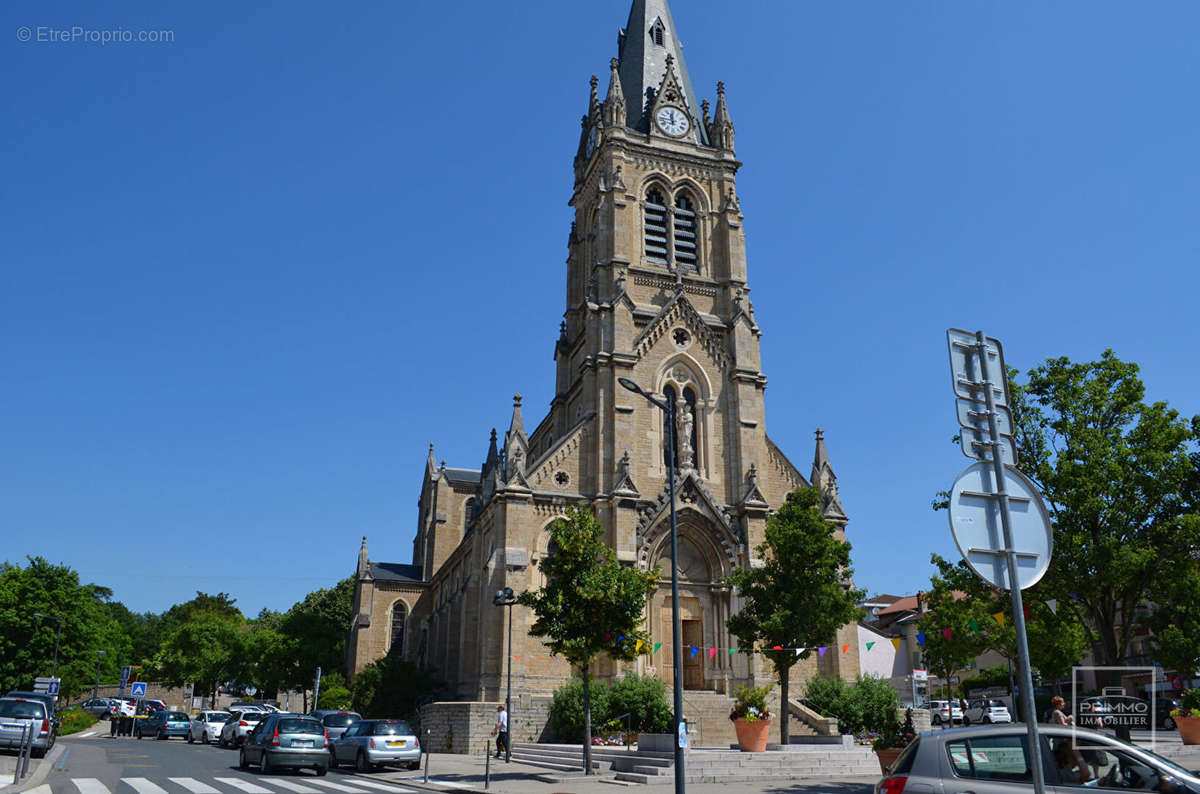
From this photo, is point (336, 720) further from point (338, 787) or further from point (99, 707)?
point (99, 707)

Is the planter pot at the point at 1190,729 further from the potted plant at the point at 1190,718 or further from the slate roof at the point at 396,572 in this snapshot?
the slate roof at the point at 396,572

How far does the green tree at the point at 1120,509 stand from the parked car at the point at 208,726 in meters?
31.1

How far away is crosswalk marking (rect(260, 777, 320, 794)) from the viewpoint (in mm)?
16719

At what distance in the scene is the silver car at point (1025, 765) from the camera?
7.89m

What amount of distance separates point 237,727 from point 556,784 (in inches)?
776

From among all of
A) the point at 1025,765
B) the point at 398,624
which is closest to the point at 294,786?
the point at 1025,765

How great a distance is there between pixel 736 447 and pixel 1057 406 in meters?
17.7

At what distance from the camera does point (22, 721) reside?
76.9 ft

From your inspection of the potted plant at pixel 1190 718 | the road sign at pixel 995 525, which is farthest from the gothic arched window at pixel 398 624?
the road sign at pixel 995 525

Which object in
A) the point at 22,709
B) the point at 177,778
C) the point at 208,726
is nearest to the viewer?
the point at 177,778

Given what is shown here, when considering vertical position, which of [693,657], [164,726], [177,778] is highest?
[693,657]

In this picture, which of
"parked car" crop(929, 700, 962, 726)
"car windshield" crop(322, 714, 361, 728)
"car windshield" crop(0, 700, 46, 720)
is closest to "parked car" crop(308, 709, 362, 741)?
"car windshield" crop(322, 714, 361, 728)

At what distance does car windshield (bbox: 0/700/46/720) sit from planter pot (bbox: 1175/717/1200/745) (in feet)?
90.3

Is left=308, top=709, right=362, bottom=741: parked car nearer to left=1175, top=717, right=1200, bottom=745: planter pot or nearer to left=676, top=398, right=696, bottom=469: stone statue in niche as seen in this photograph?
left=676, top=398, right=696, bottom=469: stone statue in niche
